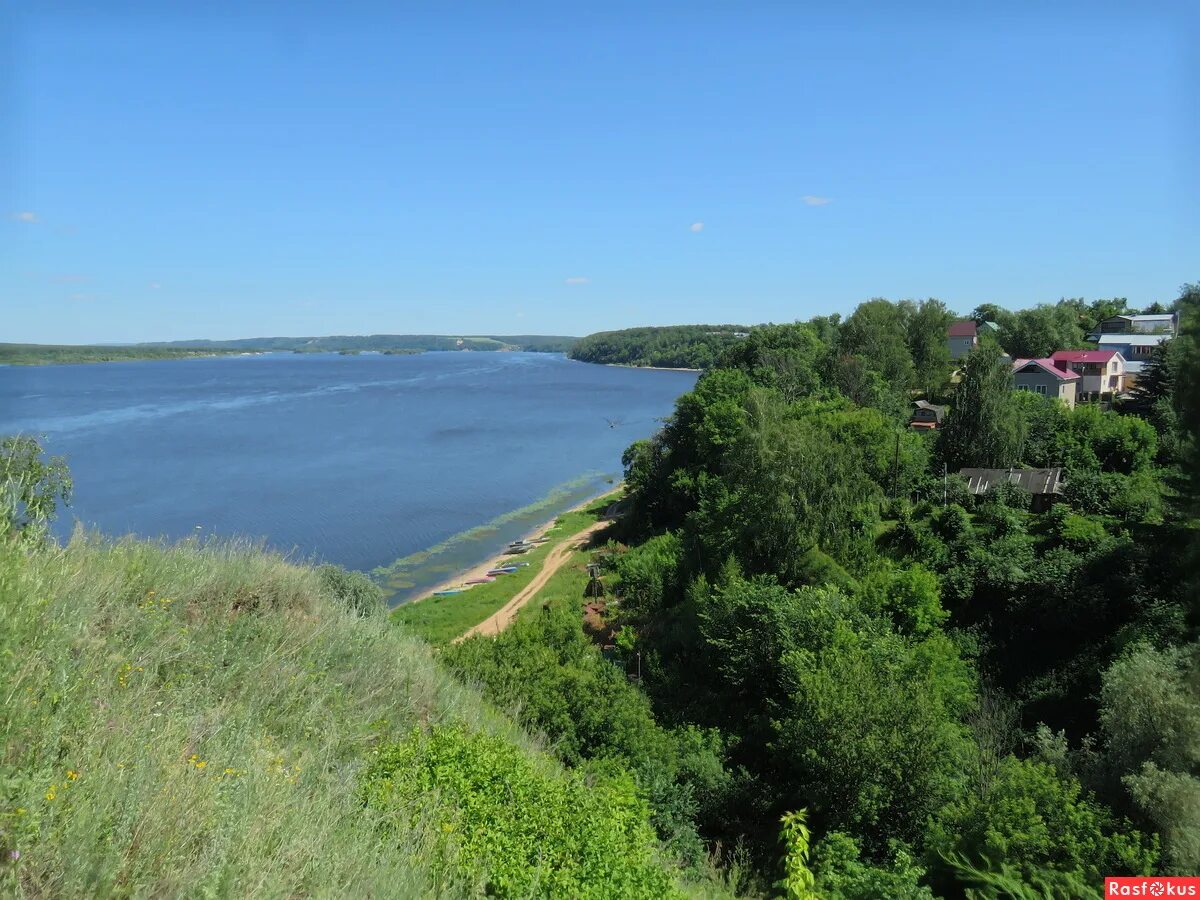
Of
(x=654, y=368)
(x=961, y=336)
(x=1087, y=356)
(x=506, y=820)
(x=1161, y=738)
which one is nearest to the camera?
(x=506, y=820)

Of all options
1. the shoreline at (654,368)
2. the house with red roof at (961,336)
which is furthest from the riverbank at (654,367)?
the house with red roof at (961,336)

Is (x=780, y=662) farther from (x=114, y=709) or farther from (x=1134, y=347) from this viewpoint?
(x=1134, y=347)

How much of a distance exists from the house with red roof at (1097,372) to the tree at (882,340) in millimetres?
8696

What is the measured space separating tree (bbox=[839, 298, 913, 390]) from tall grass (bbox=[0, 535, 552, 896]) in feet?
138

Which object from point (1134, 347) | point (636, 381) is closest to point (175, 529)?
point (1134, 347)

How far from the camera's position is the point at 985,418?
28.5m

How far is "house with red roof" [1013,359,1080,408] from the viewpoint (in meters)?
37.6

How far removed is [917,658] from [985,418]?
18162mm

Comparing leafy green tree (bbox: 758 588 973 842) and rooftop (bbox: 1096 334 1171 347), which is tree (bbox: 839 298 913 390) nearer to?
rooftop (bbox: 1096 334 1171 347)

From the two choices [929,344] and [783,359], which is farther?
[929,344]

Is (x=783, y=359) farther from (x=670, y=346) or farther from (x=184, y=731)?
(x=670, y=346)

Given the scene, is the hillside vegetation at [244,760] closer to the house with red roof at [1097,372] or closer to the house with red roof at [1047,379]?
the house with red roof at [1047,379]

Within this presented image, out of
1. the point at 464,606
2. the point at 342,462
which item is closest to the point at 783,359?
the point at 464,606

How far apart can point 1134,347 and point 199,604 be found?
147ft
